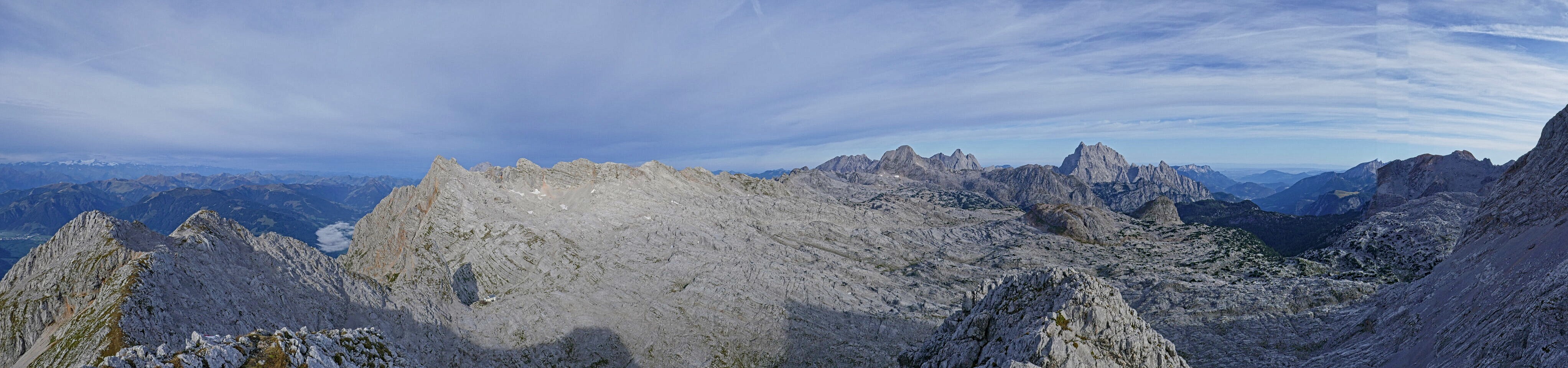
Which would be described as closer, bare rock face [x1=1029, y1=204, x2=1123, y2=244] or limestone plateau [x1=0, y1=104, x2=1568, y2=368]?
limestone plateau [x1=0, y1=104, x2=1568, y2=368]

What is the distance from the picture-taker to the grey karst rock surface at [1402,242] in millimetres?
102500

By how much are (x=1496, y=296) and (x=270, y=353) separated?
8446 centimetres

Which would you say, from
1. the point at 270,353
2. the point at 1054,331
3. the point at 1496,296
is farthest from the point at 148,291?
the point at 1496,296

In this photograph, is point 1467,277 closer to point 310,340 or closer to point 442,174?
point 310,340

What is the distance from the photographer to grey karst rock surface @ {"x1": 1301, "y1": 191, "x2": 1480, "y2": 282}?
102500 mm

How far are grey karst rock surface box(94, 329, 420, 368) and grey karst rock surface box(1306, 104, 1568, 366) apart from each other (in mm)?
68251

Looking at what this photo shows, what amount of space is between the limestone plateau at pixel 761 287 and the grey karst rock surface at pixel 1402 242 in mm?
751

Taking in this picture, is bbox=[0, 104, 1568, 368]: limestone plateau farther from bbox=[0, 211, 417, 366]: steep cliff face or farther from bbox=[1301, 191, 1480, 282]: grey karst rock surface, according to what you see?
bbox=[1301, 191, 1480, 282]: grey karst rock surface

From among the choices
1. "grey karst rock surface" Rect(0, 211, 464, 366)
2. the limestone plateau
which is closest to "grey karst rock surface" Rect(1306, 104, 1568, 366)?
the limestone plateau

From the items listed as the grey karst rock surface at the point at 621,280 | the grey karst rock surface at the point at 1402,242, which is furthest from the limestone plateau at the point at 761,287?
the grey karst rock surface at the point at 1402,242

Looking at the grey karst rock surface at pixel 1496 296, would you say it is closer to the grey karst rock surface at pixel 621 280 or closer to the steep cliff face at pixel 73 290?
the grey karst rock surface at pixel 621 280

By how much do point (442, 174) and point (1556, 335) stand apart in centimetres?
14644

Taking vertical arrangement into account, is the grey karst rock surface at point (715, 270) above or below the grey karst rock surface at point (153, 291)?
below

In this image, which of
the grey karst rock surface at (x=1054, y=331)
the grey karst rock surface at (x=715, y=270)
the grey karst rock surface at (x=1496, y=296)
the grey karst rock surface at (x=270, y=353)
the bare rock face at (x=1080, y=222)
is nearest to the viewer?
the grey karst rock surface at (x=270, y=353)
